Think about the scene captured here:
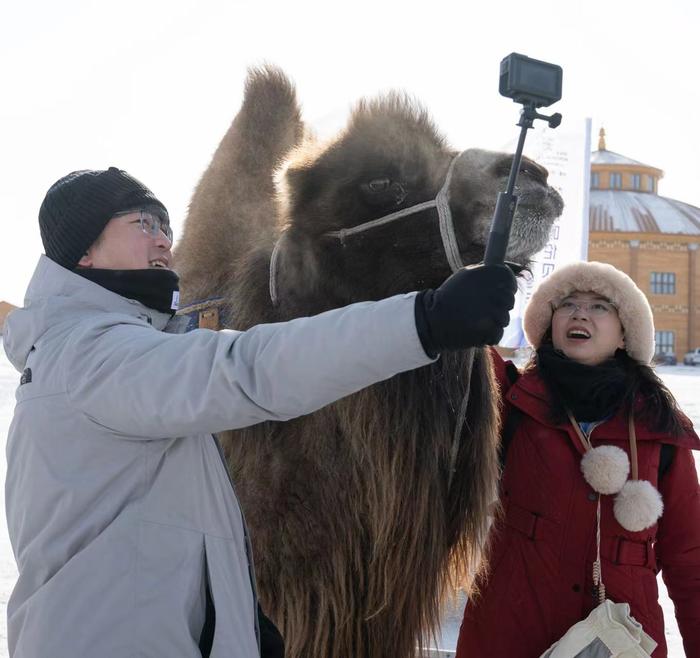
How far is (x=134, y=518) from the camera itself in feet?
4.45

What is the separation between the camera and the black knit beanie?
5.08 ft

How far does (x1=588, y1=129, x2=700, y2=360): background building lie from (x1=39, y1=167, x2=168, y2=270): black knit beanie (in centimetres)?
4074

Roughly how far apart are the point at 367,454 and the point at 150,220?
3.16ft

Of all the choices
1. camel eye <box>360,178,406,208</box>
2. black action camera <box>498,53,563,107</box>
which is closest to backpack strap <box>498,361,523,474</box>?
camel eye <box>360,178,406,208</box>

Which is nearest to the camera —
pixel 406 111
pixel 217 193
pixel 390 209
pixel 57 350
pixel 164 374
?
pixel 164 374

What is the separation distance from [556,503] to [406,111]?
4.06 feet

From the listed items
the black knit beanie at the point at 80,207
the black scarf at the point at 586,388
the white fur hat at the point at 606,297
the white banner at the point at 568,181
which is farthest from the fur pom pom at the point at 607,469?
the white banner at the point at 568,181

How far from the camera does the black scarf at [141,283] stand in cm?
152

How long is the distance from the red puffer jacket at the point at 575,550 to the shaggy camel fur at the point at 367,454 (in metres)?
0.14

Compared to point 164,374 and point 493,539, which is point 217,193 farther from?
point 164,374

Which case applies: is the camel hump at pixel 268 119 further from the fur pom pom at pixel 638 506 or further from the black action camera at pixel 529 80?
the fur pom pom at pixel 638 506

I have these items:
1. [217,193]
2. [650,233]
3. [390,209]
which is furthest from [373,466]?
[650,233]

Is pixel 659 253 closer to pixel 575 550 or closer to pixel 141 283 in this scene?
pixel 575 550

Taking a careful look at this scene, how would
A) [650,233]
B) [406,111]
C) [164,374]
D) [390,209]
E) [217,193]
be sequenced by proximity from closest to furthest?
[164,374] → [390,209] → [406,111] → [217,193] → [650,233]
